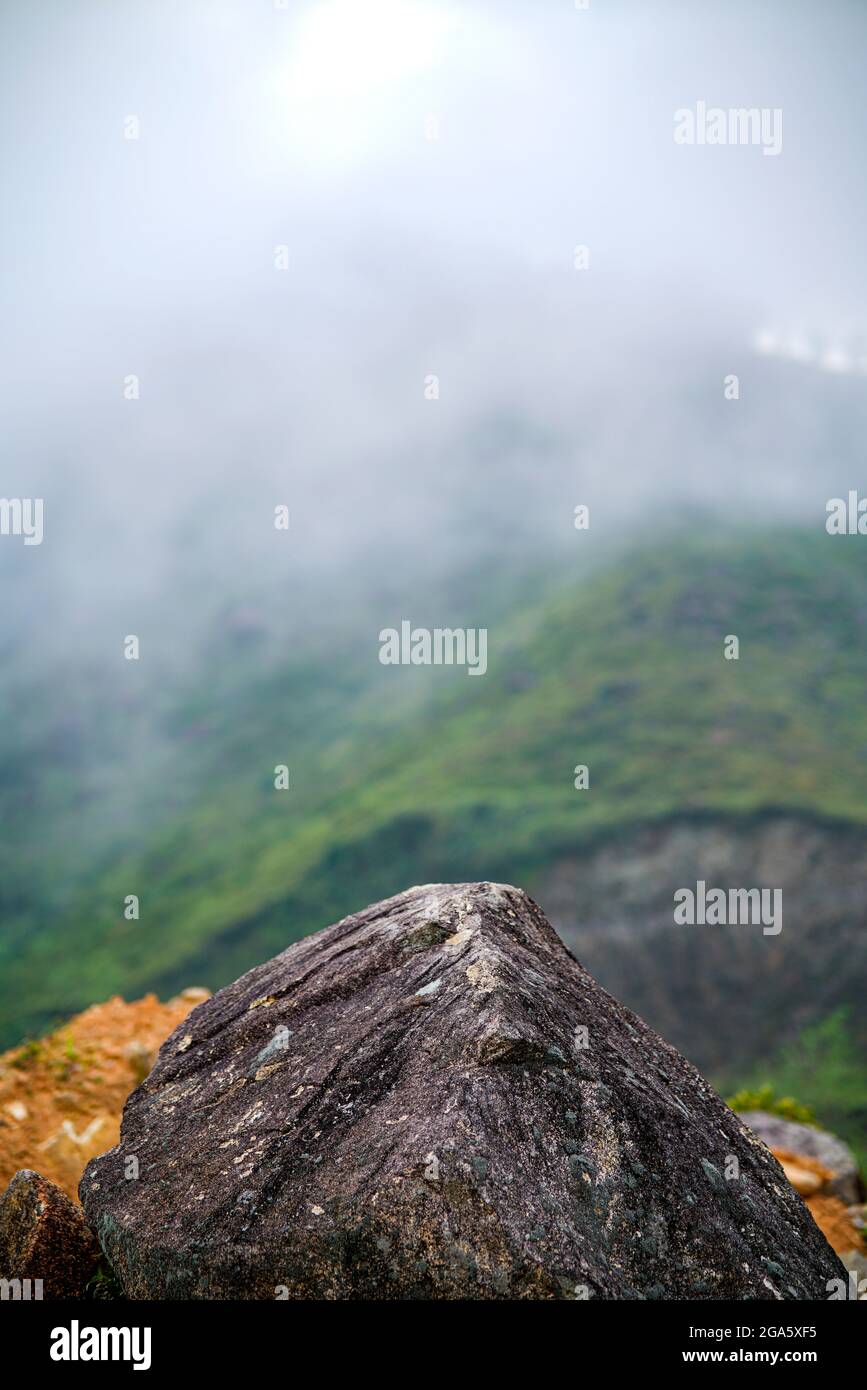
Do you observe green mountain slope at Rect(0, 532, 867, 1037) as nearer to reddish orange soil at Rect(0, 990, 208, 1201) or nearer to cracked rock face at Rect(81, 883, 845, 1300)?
reddish orange soil at Rect(0, 990, 208, 1201)

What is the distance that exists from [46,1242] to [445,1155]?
4291 mm

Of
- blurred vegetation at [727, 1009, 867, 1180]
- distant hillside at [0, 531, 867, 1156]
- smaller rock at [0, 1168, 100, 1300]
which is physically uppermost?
distant hillside at [0, 531, 867, 1156]

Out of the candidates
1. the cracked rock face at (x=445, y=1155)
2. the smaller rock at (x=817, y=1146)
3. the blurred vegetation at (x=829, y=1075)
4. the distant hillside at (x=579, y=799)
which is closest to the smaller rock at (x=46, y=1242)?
the cracked rock face at (x=445, y=1155)

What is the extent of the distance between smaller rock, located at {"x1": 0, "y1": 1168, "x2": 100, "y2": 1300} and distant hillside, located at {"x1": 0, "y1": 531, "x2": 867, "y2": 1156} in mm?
65476

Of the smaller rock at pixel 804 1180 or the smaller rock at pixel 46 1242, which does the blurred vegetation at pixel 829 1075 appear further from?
the smaller rock at pixel 46 1242

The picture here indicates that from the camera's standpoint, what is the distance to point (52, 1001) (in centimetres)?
7994

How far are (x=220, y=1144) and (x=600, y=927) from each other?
224 ft

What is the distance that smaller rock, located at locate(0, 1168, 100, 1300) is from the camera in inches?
346

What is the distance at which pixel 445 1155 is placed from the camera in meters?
7.14

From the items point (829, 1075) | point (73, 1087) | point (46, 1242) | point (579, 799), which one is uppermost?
point (579, 799)

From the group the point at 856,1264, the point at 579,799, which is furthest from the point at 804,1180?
the point at 579,799

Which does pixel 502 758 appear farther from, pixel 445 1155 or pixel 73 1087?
pixel 445 1155

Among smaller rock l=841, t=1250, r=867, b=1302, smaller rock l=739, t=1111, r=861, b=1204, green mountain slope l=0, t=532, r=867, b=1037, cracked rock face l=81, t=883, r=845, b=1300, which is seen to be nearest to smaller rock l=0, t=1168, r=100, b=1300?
cracked rock face l=81, t=883, r=845, b=1300

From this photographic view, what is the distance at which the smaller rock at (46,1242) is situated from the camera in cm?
880
